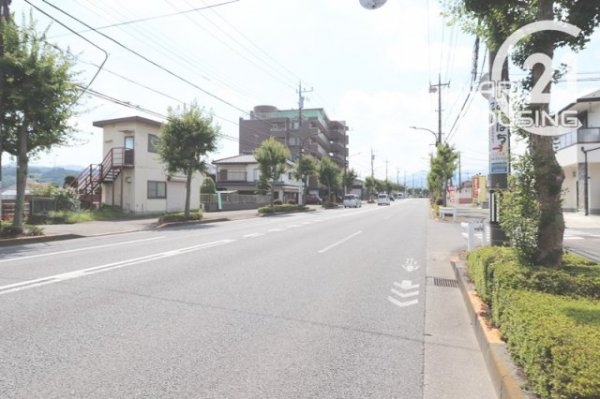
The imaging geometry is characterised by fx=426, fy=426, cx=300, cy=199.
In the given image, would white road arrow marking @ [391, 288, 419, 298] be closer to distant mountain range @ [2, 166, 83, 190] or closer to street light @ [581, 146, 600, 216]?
distant mountain range @ [2, 166, 83, 190]

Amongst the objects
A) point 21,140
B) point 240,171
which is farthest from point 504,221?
point 240,171

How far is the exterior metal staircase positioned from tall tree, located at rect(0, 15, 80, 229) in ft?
40.2

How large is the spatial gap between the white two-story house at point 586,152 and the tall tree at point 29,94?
26.9m

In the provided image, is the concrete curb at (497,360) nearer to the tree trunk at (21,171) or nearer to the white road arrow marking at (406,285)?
the white road arrow marking at (406,285)

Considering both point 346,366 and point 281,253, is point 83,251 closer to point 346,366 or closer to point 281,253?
point 281,253

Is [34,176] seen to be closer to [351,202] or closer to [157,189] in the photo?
[157,189]

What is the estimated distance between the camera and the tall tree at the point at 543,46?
5.27 m

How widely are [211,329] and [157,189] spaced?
26757 millimetres

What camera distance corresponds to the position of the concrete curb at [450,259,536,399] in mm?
3073

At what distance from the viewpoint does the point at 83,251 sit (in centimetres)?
1125

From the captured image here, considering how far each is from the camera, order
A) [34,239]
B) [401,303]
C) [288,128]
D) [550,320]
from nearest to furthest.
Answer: [550,320] < [401,303] < [34,239] < [288,128]

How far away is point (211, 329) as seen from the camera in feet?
15.9

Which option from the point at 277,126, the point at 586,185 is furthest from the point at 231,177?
the point at 586,185

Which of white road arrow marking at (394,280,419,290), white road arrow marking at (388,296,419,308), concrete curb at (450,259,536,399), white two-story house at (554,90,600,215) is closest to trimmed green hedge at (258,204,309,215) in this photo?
white two-story house at (554,90,600,215)
